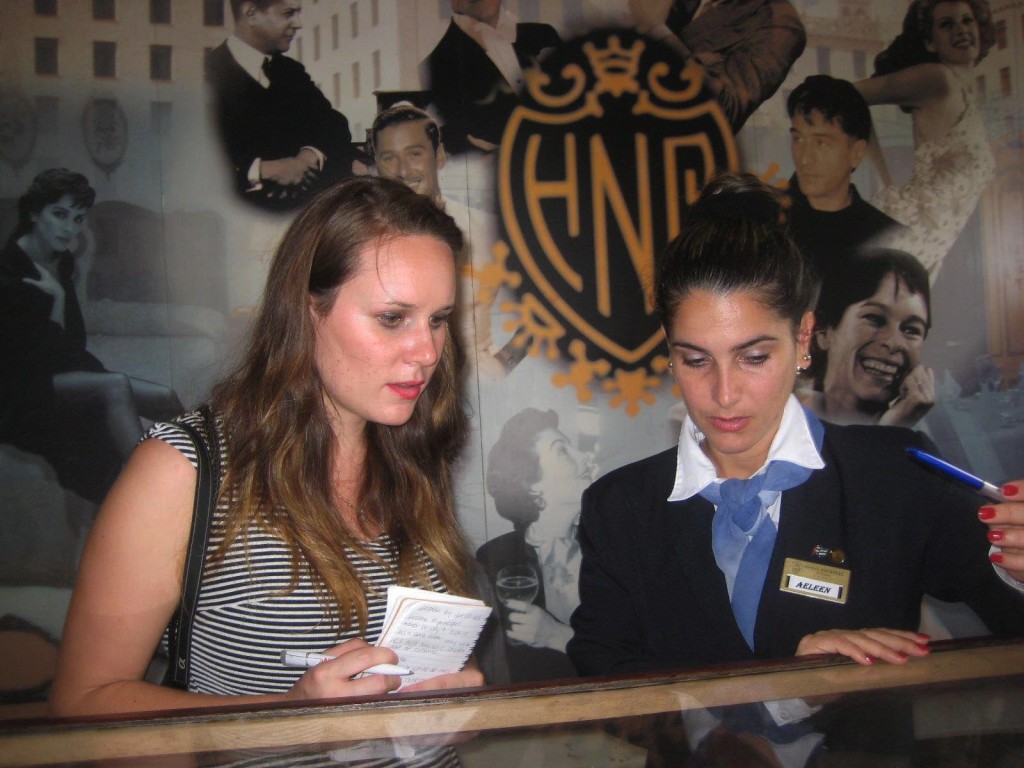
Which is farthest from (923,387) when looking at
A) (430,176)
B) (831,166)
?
(430,176)

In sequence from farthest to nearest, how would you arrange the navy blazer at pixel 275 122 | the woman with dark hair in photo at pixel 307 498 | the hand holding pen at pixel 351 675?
1. the navy blazer at pixel 275 122
2. the woman with dark hair in photo at pixel 307 498
3. the hand holding pen at pixel 351 675

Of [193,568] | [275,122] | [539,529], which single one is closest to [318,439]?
[193,568]

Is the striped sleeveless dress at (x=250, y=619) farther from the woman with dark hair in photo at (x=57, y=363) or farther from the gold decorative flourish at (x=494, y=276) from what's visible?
the gold decorative flourish at (x=494, y=276)

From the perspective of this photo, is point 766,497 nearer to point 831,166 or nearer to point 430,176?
point 430,176

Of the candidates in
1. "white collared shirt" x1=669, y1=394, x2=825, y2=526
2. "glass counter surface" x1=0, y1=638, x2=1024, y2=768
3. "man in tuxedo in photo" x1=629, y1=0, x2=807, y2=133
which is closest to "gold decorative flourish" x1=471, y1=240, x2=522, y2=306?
"man in tuxedo in photo" x1=629, y1=0, x2=807, y2=133

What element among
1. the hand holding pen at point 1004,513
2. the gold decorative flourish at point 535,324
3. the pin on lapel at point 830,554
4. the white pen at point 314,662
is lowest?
the white pen at point 314,662

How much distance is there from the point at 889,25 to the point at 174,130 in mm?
3757

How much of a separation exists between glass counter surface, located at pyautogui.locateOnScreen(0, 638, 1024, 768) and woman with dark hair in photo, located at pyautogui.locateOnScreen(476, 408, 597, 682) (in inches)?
110

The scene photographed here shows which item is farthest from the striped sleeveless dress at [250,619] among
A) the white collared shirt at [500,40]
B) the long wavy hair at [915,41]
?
the long wavy hair at [915,41]

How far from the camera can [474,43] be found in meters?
3.66

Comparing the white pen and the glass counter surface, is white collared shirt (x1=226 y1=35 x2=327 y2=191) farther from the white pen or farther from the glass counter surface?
the glass counter surface

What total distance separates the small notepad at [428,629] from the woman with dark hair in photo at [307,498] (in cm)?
3

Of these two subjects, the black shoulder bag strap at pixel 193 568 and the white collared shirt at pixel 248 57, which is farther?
the white collared shirt at pixel 248 57

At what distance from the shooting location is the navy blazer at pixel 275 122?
11.2ft
